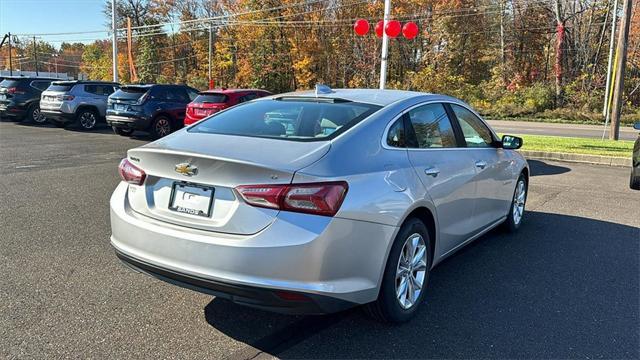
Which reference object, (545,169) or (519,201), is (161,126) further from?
(519,201)

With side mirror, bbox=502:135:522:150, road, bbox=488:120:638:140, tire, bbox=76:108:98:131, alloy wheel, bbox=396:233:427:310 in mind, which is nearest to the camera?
alloy wheel, bbox=396:233:427:310

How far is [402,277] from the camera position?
3426 mm

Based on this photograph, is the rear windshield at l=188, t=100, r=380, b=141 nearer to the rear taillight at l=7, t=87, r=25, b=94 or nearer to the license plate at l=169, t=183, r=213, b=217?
the license plate at l=169, t=183, r=213, b=217

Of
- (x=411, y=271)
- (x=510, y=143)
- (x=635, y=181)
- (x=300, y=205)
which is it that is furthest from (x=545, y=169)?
(x=300, y=205)

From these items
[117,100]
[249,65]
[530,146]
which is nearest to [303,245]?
[530,146]

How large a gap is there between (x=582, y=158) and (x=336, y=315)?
34.1ft

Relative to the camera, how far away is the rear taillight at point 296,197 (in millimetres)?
2760

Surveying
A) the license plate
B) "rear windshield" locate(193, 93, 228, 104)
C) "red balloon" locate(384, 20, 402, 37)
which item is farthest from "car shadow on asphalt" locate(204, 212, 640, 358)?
"red balloon" locate(384, 20, 402, 37)

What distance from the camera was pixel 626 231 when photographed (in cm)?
599

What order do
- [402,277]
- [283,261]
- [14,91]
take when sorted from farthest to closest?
[14,91] < [402,277] < [283,261]

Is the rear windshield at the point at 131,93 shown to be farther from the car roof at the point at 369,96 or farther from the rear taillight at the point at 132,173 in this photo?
the rear taillight at the point at 132,173

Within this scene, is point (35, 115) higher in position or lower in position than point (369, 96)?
lower

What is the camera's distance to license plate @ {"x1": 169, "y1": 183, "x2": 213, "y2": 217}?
115 inches

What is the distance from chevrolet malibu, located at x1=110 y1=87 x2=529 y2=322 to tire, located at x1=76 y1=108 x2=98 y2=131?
14621 millimetres
